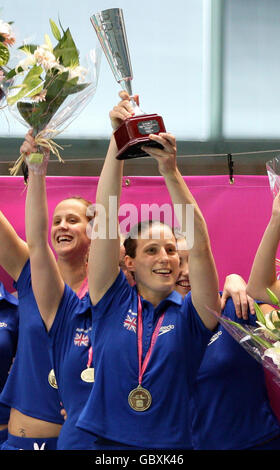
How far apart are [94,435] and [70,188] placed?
4.61 ft

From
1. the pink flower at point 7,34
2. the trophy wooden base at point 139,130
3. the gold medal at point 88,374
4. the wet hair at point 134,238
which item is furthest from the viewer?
the wet hair at point 134,238

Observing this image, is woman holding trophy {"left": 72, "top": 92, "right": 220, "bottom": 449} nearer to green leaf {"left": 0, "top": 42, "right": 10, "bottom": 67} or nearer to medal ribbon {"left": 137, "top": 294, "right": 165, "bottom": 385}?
medal ribbon {"left": 137, "top": 294, "right": 165, "bottom": 385}

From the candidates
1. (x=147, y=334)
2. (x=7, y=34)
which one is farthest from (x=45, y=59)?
(x=147, y=334)

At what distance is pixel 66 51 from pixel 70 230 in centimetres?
74

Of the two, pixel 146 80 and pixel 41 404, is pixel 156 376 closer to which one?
pixel 41 404

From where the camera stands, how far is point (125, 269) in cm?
264

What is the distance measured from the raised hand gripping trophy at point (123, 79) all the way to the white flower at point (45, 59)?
16 cm

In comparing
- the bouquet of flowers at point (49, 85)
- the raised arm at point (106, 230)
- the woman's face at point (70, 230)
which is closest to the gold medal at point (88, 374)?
the raised arm at point (106, 230)

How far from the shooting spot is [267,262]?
2051 mm

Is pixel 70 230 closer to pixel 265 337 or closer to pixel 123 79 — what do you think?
pixel 123 79

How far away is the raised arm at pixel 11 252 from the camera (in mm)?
2586

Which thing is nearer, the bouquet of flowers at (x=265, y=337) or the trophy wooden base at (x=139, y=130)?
the bouquet of flowers at (x=265, y=337)

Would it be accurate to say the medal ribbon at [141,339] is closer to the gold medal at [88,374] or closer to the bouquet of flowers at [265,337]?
the gold medal at [88,374]
